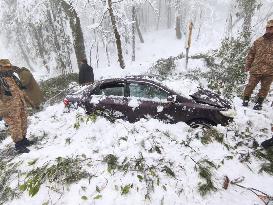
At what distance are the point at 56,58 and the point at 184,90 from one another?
60.0ft

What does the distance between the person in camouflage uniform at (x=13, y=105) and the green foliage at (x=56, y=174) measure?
1.34 meters

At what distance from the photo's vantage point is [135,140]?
639 centimetres

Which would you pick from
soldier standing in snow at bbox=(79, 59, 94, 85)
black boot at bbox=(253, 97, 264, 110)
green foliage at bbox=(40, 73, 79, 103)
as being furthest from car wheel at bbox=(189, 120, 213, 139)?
green foliage at bbox=(40, 73, 79, 103)

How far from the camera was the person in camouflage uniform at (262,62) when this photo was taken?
7432mm

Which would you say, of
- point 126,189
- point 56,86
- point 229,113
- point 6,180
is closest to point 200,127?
point 229,113

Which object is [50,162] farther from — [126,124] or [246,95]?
[246,95]

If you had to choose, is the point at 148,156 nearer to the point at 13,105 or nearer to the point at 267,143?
the point at 267,143

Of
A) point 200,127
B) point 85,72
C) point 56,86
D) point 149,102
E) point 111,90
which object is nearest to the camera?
point 200,127

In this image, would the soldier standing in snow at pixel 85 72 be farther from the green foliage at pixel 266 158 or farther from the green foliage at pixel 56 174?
the green foliage at pixel 266 158

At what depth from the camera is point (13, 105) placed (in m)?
6.77

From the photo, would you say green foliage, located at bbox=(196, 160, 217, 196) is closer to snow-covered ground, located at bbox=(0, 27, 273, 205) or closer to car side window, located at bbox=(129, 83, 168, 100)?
snow-covered ground, located at bbox=(0, 27, 273, 205)

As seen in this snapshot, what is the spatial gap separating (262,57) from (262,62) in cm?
13

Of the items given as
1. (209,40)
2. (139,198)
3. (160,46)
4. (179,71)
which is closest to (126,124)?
(139,198)

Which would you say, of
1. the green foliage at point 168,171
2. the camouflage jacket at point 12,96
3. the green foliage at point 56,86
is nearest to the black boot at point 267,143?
the green foliage at point 168,171
